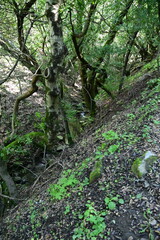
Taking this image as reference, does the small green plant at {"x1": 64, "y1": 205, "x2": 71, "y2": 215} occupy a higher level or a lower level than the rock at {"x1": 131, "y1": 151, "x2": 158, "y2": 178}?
higher

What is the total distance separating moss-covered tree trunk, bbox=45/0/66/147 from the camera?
3.95 metres

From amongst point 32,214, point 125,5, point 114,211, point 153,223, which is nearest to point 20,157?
point 32,214

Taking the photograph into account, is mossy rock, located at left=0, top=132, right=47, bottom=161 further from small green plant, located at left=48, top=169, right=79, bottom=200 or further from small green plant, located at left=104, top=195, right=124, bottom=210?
small green plant, located at left=104, top=195, right=124, bottom=210

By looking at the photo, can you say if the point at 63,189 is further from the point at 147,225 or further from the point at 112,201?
the point at 147,225

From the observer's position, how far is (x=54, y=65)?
429 centimetres

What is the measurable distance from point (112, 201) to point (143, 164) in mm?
713

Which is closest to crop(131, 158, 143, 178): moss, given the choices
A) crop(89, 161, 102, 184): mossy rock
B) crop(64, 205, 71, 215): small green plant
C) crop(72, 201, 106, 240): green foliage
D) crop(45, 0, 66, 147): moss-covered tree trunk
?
crop(89, 161, 102, 184): mossy rock

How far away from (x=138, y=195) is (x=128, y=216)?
30 centimetres

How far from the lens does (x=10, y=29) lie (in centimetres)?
612

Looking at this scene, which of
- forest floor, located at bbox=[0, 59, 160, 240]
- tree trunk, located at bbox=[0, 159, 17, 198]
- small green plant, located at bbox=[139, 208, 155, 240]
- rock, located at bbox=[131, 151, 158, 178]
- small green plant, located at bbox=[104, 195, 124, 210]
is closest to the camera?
small green plant, located at bbox=[139, 208, 155, 240]

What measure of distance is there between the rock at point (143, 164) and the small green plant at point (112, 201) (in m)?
0.46

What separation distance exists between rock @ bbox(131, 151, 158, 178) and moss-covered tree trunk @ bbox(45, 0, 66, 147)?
2.91m

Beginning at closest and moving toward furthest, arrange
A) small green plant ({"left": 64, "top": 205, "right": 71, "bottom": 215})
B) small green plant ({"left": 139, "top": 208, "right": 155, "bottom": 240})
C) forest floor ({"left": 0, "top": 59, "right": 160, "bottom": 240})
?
small green plant ({"left": 139, "top": 208, "right": 155, "bottom": 240})
forest floor ({"left": 0, "top": 59, "right": 160, "bottom": 240})
small green plant ({"left": 64, "top": 205, "right": 71, "bottom": 215})

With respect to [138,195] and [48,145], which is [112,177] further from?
[48,145]
